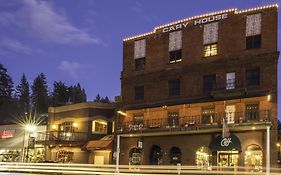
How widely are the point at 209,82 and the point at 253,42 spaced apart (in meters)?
5.70

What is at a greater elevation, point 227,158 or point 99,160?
point 227,158

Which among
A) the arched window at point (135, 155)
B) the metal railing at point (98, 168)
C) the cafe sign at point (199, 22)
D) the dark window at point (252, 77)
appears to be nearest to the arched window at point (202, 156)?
the metal railing at point (98, 168)

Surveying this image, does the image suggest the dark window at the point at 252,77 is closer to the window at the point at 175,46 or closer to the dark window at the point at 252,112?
the dark window at the point at 252,112

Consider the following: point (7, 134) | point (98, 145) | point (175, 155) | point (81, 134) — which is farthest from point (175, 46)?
point (7, 134)

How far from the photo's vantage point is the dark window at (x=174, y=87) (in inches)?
1872

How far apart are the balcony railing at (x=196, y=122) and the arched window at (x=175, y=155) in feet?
7.84

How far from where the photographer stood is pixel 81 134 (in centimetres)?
5584

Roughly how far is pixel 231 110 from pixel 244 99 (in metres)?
1.61

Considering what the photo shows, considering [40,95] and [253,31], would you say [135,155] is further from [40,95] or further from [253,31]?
[40,95]

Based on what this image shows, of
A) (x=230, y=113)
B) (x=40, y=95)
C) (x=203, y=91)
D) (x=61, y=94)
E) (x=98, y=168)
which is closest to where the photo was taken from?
(x=98, y=168)

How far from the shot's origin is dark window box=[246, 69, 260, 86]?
137 feet

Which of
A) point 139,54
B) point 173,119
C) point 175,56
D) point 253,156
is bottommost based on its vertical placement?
point 253,156

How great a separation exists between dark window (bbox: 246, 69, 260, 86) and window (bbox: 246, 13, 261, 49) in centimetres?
226

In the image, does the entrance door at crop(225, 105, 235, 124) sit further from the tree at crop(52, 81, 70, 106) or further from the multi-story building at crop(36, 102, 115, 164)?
the tree at crop(52, 81, 70, 106)
